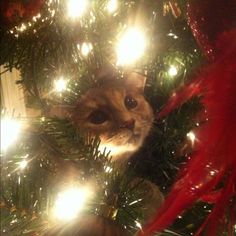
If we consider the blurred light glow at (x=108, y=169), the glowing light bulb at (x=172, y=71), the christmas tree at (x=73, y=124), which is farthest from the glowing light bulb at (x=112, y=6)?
the blurred light glow at (x=108, y=169)

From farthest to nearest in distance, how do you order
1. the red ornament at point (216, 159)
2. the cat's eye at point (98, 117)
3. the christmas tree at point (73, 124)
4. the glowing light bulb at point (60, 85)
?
1. the cat's eye at point (98, 117)
2. the glowing light bulb at point (60, 85)
3. the christmas tree at point (73, 124)
4. the red ornament at point (216, 159)

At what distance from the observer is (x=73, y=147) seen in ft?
1.75

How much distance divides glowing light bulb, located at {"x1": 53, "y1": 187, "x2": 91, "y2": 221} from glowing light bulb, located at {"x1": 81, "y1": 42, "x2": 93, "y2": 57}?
0.22 m

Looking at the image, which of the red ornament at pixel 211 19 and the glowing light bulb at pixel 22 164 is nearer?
the red ornament at pixel 211 19

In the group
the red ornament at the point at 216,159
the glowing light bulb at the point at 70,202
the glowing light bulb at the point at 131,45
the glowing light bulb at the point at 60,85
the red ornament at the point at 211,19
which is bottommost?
the red ornament at the point at 216,159

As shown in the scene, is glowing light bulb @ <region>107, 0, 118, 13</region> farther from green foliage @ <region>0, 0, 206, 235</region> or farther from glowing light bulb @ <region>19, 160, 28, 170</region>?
glowing light bulb @ <region>19, 160, 28, 170</region>

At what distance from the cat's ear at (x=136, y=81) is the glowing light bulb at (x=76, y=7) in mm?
252

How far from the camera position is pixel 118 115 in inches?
32.0

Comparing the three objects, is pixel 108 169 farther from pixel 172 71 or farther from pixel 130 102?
pixel 130 102

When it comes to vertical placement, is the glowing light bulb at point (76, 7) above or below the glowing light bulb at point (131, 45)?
above

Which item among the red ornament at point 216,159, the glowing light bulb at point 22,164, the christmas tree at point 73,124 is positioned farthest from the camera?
the glowing light bulb at point 22,164

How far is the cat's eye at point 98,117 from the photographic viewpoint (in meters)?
0.79

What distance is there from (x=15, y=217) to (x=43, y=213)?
43mm

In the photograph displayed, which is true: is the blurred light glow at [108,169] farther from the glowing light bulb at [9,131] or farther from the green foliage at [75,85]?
the glowing light bulb at [9,131]
